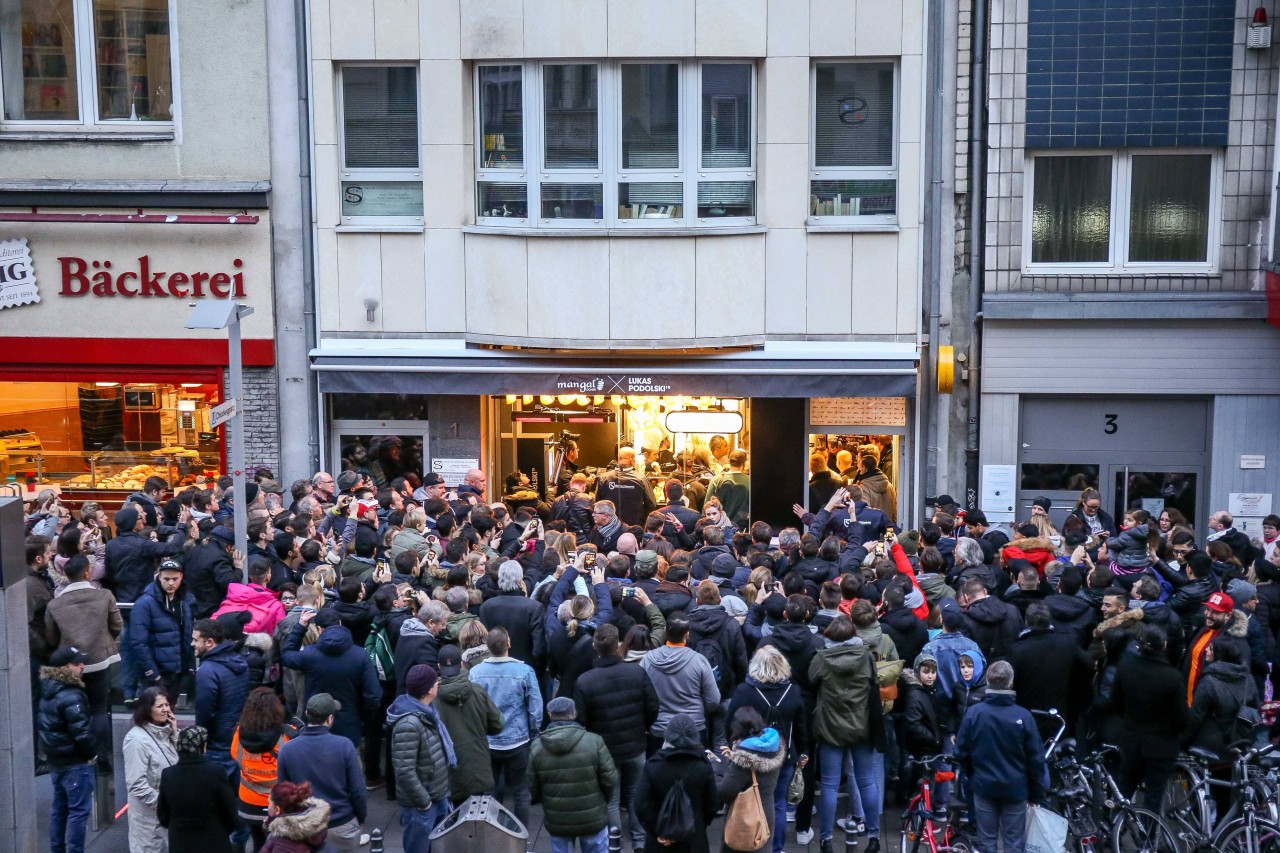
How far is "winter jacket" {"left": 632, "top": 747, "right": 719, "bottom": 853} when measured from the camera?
27.6 ft

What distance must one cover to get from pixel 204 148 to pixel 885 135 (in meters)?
8.19

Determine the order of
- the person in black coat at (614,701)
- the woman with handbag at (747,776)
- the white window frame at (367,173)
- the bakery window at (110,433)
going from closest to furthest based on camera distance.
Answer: the woman with handbag at (747,776)
the person in black coat at (614,701)
the white window frame at (367,173)
the bakery window at (110,433)

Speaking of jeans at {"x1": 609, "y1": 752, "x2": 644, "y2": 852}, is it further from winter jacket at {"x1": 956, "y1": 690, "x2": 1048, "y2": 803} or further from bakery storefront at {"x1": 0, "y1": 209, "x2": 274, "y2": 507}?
bakery storefront at {"x1": 0, "y1": 209, "x2": 274, "y2": 507}

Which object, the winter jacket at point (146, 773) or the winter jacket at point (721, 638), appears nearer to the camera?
the winter jacket at point (146, 773)

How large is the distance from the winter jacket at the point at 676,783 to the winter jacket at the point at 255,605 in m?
3.67

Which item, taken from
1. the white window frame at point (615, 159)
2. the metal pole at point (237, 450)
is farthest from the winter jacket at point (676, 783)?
the white window frame at point (615, 159)

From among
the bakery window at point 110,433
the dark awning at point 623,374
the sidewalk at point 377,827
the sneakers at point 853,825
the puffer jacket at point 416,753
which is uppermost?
the dark awning at point 623,374

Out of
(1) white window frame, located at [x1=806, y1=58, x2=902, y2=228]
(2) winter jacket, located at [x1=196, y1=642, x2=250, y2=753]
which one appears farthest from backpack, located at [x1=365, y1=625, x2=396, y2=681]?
(1) white window frame, located at [x1=806, y1=58, x2=902, y2=228]

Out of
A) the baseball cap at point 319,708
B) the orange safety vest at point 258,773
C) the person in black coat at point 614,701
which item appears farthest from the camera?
the person in black coat at point 614,701

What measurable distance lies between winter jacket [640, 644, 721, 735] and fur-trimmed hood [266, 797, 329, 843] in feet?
9.22

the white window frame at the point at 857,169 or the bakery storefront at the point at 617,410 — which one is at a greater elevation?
the white window frame at the point at 857,169

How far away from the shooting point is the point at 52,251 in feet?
55.9

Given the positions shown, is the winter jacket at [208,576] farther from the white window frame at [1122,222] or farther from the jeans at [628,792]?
the white window frame at [1122,222]

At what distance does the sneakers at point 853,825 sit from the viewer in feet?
32.8
